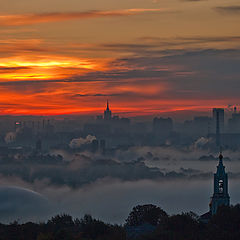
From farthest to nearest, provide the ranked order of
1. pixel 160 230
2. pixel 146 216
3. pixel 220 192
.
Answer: pixel 146 216, pixel 220 192, pixel 160 230

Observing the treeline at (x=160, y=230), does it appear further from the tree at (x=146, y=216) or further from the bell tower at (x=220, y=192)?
the bell tower at (x=220, y=192)

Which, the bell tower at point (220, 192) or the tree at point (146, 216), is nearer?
the bell tower at point (220, 192)

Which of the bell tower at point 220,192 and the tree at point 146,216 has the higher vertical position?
the bell tower at point 220,192

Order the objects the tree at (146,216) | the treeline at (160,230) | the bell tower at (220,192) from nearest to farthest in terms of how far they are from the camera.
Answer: the treeline at (160,230), the bell tower at (220,192), the tree at (146,216)

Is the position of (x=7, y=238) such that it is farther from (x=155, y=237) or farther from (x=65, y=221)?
(x=65, y=221)

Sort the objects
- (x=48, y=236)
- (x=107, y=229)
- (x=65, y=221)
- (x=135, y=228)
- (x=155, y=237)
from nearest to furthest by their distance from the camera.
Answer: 1. (x=48, y=236)
2. (x=155, y=237)
3. (x=107, y=229)
4. (x=135, y=228)
5. (x=65, y=221)

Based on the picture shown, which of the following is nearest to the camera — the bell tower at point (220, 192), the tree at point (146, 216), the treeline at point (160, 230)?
the treeline at point (160, 230)

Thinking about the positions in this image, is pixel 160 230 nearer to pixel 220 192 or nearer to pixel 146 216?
pixel 146 216

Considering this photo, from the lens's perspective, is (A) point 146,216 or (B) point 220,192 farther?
(A) point 146,216

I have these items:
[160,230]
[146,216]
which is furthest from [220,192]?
[160,230]

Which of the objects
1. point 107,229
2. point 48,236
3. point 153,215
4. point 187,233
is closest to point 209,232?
point 187,233

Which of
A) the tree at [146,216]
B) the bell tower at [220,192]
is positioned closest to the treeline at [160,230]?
the tree at [146,216]
